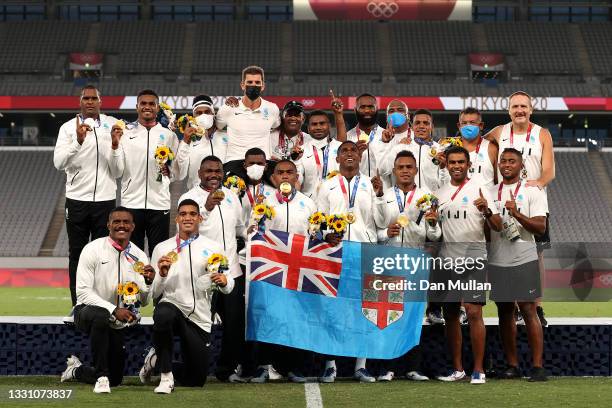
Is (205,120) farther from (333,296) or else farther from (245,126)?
(333,296)

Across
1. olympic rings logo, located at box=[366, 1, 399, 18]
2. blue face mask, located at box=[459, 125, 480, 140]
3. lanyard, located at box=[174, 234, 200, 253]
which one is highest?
olympic rings logo, located at box=[366, 1, 399, 18]

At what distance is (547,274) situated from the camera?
28.7 feet

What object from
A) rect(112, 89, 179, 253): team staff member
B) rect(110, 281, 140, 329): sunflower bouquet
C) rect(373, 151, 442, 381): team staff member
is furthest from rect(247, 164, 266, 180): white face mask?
rect(110, 281, 140, 329): sunflower bouquet

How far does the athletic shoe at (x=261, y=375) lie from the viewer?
8.54 meters

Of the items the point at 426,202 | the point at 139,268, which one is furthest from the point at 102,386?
the point at 426,202

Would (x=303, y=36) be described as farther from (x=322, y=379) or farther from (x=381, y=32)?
(x=322, y=379)

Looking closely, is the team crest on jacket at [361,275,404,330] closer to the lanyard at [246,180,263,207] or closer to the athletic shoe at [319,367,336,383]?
the athletic shoe at [319,367,336,383]

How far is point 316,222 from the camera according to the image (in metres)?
8.31

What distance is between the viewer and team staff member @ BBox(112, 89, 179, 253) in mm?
9273

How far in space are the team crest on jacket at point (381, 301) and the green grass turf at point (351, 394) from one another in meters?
0.52

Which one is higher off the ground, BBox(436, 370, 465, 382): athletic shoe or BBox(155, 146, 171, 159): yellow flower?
BBox(155, 146, 171, 159): yellow flower

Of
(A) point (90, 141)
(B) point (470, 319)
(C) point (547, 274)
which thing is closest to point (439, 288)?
(B) point (470, 319)

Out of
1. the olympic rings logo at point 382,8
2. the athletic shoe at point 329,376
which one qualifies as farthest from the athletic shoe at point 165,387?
the olympic rings logo at point 382,8

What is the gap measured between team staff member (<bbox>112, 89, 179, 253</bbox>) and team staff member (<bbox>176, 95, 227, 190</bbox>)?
120 millimetres
